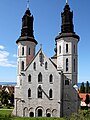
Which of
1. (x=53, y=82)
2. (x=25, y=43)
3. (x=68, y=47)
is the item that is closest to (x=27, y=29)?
(x=25, y=43)

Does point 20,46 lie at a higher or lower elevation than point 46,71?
higher

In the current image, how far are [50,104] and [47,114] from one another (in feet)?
6.31

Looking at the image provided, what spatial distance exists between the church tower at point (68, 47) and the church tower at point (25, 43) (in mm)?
6279

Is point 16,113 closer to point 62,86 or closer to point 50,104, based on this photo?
point 50,104

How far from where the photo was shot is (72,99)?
138ft

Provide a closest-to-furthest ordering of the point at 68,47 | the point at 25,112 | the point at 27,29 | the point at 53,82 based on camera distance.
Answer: the point at 53,82 < the point at 25,112 < the point at 68,47 < the point at 27,29

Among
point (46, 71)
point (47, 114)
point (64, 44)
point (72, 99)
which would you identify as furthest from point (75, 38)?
point (47, 114)

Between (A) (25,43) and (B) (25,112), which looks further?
(A) (25,43)

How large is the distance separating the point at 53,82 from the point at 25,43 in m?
9.66

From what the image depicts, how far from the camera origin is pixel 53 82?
4166cm

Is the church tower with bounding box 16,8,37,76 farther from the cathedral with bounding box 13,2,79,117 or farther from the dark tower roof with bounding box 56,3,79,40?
the dark tower roof with bounding box 56,3,79,40

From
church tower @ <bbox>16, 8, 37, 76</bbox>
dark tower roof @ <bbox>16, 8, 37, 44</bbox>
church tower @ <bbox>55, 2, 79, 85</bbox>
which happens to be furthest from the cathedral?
dark tower roof @ <bbox>16, 8, 37, 44</bbox>

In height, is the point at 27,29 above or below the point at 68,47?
above

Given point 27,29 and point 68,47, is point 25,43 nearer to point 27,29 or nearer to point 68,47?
point 27,29
